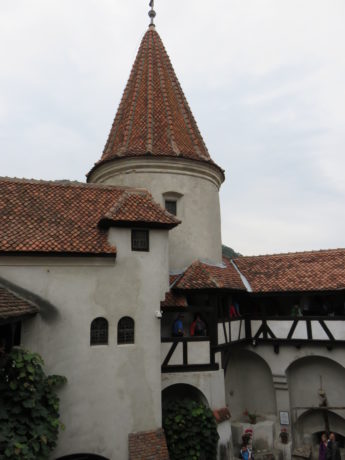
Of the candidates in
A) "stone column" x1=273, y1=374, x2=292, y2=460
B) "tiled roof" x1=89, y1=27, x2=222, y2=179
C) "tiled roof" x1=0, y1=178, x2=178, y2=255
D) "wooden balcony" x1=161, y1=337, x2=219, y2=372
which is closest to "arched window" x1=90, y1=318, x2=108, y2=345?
"tiled roof" x1=0, y1=178, x2=178, y2=255

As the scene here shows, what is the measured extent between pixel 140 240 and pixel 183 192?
4.02 m

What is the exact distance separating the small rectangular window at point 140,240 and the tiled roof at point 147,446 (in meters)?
5.30

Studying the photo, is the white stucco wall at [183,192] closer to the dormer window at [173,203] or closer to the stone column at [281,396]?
the dormer window at [173,203]

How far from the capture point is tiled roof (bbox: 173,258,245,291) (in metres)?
13.0

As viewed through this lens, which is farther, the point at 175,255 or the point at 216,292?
the point at 175,255

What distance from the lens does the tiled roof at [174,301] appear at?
12.4m

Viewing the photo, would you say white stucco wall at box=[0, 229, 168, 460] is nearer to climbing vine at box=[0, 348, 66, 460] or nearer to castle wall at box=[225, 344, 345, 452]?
climbing vine at box=[0, 348, 66, 460]

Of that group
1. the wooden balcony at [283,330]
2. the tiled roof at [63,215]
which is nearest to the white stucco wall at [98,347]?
the tiled roof at [63,215]

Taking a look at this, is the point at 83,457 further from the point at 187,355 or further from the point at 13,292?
the point at 13,292

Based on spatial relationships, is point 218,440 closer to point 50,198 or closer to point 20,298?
point 20,298

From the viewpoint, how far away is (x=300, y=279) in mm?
15680

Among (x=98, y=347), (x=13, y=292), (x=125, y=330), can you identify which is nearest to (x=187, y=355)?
(x=125, y=330)

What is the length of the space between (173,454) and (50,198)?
28.8 feet

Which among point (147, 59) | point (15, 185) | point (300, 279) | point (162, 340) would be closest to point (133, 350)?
point (162, 340)
